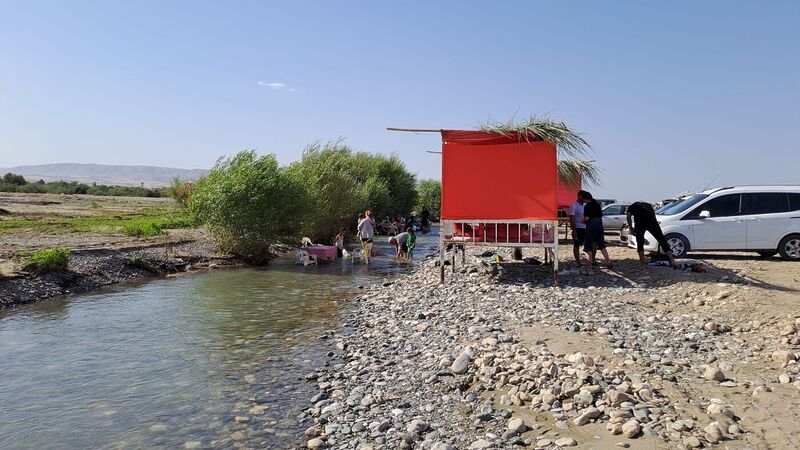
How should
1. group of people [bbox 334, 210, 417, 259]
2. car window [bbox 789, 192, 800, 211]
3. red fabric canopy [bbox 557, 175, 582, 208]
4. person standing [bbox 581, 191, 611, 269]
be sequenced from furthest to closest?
red fabric canopy [bbox 557, 175, 582, 208] < group of people [bbox 334, 210, 417, 259] < car window [bbox 789, 192, 800, 211] < person standing [bbox 581, 191, 611, 269]

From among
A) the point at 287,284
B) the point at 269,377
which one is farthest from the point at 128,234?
the point at 269,377

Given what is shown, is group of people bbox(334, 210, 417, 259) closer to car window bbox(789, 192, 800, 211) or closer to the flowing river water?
the flowing river water

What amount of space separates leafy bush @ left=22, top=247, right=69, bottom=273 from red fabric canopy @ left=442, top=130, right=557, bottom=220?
455 inches

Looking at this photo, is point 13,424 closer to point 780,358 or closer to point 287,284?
point 780,358

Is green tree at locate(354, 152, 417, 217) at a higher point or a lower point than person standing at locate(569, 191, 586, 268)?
higher

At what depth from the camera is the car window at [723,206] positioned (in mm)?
14977

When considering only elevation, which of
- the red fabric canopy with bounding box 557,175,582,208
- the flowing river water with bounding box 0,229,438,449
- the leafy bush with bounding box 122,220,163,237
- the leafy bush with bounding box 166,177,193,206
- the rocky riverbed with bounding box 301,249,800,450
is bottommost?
the flowing river water with bounding box 0,229,438,449

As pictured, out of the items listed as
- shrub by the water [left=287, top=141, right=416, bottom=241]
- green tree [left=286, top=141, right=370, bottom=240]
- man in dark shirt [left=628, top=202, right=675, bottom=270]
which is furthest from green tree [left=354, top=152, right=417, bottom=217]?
man in dark shirt [left=628, top=202, right=675, bottom=270]

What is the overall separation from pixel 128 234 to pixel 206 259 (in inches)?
269

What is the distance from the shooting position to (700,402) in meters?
5.56

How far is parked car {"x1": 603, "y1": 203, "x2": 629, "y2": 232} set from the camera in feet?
99.6

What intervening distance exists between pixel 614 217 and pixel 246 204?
20149mm

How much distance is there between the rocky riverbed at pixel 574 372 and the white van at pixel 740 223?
318 centimetres

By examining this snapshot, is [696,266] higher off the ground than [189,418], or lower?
higher
